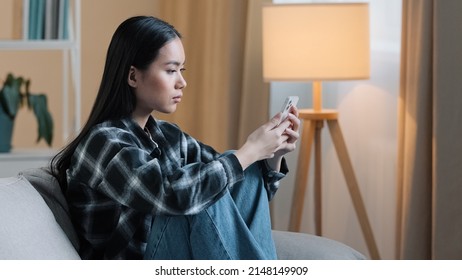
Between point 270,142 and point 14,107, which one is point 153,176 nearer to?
point 270,142

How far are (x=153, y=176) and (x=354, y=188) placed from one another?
167 centimetres

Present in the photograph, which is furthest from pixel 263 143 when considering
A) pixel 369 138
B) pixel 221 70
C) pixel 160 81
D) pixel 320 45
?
pixel 221 70

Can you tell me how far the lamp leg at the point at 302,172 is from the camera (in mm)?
3521

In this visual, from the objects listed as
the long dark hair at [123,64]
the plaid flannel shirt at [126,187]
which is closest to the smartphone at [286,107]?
the plaid flannel shirt at [126,187]

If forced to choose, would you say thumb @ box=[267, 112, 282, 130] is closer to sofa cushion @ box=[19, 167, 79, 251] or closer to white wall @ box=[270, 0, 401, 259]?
sofa cushion @ box=[19, 167, 79, 251]

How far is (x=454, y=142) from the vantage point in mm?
3215

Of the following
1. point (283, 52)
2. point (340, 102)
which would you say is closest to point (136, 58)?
point (283, 52)

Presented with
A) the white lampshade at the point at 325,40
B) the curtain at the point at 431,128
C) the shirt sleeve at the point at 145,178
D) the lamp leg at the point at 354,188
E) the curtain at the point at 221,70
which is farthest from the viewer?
the curtain at the point at 221,70

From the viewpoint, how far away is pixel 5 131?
3.77 metres

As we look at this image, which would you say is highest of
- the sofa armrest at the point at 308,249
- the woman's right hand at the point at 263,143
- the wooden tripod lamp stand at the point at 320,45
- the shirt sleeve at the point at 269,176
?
the wooden tripod lamp stand at the point at 320,45

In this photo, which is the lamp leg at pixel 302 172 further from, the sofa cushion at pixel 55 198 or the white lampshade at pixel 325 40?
the sofa cushion at pixel 55 198
